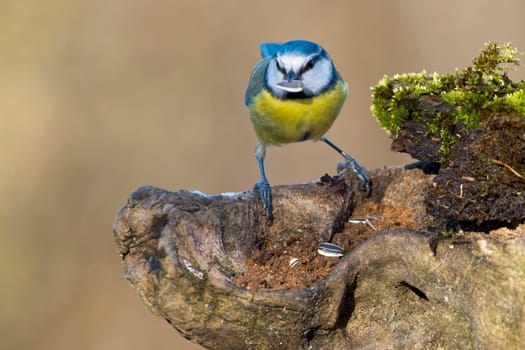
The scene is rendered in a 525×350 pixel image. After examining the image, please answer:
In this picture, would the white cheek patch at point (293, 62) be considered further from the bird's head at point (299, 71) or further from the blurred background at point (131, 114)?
the blurred background at point (131, 114)

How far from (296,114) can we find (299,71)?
0.18 meters

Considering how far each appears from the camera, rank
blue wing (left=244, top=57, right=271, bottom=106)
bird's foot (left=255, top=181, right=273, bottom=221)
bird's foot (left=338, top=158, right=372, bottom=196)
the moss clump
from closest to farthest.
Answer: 1. the moss clump
2. bird's foot (left=255, top=181, right=273, bottom=221)
3. bird's foot (left=338, top=158, right=372, bottom=196)
4. blue wing (left=244, top=57, right=271, bottom=106)

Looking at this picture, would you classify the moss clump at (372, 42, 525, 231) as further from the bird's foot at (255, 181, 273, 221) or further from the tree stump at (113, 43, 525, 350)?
the bird's foot at (255, 181, 273, 221)

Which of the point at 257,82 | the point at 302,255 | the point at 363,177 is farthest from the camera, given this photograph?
the point at 257,82

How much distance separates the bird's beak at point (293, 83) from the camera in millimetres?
2723

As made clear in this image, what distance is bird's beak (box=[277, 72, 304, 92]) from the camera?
2.72 meters

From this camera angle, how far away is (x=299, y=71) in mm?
2729

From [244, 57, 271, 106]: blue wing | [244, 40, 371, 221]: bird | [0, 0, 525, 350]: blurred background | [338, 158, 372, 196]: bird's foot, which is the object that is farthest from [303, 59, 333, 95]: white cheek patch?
[0, 0, 525, 350]: blurred background

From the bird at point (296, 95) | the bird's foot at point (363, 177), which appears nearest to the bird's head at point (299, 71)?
the bird at point (296, 95)

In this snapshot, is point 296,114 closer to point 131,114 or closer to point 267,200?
point 267,200

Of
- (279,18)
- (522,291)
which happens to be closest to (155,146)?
(279,18)

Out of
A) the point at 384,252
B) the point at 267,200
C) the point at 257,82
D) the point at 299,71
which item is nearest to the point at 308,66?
the point at 299,71

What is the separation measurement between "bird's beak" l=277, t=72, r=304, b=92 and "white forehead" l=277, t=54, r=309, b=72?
24mm

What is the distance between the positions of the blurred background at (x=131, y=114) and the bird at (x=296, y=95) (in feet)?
4.19
